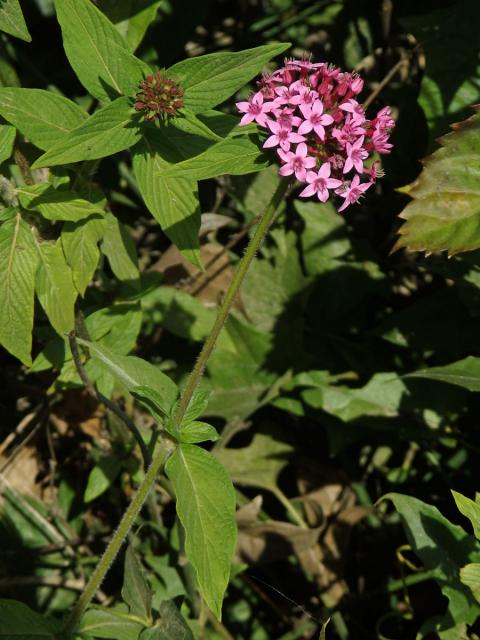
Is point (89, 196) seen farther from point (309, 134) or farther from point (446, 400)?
point (446, 400)

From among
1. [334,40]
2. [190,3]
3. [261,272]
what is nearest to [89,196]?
[261,272]

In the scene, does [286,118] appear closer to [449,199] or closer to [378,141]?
[378,141]

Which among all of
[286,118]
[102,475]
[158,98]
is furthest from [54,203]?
[102,475]

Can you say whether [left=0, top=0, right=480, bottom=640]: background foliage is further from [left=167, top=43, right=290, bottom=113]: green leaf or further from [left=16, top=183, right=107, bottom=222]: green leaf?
[left=167, top=43, right=290, bottom=113]: green leaf

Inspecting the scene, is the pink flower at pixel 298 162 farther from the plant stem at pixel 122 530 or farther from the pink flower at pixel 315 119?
the plant stem at pixel 122 530

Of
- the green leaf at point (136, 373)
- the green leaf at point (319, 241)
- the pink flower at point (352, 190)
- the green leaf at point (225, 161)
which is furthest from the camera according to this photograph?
the green leaf at point (319, 241)

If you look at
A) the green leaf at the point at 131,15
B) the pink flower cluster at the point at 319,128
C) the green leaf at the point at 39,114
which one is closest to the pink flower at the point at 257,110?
the pink flower cluster at the point at 319,128

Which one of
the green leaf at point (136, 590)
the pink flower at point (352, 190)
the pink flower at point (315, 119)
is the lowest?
the green leaf at point (136, 590)
